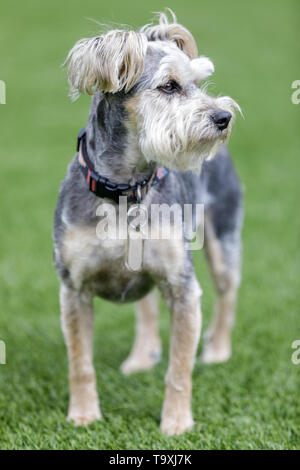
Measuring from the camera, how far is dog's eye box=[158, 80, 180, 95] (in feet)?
11.7

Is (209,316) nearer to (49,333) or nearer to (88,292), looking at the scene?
(49,333)

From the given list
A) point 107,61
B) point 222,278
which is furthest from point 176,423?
point 107,61

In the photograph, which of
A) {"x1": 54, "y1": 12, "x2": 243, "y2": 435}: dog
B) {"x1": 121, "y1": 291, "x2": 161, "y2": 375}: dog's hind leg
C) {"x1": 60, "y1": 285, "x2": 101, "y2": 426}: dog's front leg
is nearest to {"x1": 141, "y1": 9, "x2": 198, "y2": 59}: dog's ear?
{"x1": 54, "y1": 12, "x2": 243, "y2": 435}: dog

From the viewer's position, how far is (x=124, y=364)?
17.1ft

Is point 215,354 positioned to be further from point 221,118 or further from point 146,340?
point 221,118

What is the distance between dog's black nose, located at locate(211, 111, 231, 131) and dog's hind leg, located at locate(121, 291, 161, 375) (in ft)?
6.79

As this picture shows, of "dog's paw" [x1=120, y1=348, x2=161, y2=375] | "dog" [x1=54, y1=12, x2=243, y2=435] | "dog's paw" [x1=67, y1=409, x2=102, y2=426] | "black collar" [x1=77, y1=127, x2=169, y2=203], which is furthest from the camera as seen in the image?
"dog's paw" [x1=120, y1=348, x2=161, y2=375]

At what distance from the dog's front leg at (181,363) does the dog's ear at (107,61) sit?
56.6 inches

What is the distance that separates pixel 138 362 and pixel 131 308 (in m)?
1.26

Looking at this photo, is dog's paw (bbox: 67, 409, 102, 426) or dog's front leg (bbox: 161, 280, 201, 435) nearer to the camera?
Result: dog's front leg (bbox: 161, 280, 201, 435)

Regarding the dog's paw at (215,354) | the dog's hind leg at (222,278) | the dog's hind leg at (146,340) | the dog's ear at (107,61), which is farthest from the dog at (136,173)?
the dog's paw at (215,354)

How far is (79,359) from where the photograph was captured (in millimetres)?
4223

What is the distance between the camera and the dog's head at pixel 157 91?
3387mm

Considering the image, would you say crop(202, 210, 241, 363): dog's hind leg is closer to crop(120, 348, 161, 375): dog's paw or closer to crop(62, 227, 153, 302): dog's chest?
crop(120, 348, 161, 375): dog's paw
